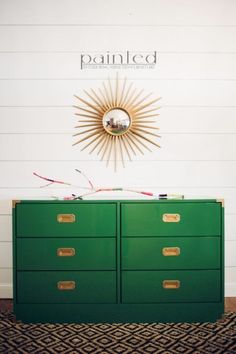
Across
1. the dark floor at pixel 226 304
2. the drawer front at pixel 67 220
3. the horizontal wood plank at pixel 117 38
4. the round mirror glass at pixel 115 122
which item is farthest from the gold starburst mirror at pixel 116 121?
the dark floor at pixel 226 304

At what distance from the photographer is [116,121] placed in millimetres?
2594

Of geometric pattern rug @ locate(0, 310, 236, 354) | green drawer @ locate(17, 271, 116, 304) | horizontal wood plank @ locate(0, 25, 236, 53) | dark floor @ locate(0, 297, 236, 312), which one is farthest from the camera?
horizontal wood plank @ locate(0, 25, 236, 53)

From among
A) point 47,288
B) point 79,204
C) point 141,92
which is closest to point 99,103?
point 141,92

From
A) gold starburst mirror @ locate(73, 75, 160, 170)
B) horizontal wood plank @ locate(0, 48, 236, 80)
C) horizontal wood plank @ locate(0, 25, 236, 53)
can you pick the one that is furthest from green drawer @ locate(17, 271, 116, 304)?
horizontal wood plank @ locate(0, 25, 236, 53)

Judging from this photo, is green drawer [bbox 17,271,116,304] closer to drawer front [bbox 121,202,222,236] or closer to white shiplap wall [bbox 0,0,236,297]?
drawer front [bbox 121,202,222,236]

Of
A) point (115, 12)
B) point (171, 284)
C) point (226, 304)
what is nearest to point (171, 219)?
point (171, 284)

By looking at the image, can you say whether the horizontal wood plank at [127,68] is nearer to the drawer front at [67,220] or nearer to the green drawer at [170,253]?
the drawer front at [67,220]

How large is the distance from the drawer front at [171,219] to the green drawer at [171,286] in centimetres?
26

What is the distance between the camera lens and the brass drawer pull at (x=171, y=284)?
2.10 metres

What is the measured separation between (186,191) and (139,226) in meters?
0.70

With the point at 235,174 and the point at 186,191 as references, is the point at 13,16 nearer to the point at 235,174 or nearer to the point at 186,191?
the point at 186,191

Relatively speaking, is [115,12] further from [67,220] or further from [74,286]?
[74,286]

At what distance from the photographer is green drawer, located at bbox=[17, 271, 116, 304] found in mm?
2078

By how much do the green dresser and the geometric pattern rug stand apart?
0.20 feet
